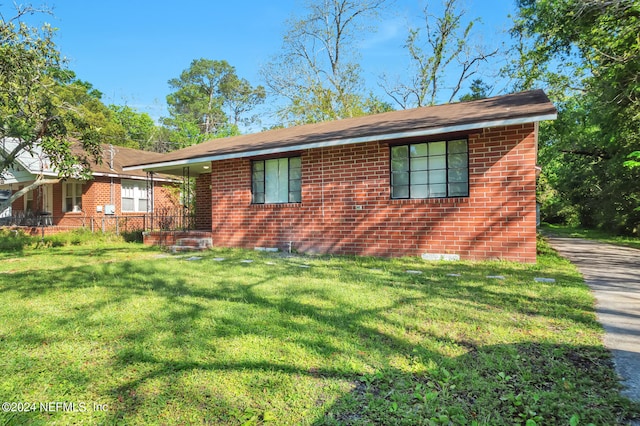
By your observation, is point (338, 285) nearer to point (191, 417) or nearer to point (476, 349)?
point (476, 349)

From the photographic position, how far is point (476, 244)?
737 cm

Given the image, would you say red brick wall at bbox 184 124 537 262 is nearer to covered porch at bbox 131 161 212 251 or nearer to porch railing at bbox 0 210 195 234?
covered porch at bbox 131 161 212 251

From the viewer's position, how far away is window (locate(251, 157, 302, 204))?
31.8ft

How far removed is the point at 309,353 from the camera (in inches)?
111

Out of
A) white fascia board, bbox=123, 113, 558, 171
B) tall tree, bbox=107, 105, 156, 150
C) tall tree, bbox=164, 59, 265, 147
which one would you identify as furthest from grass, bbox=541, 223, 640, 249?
tall tree, bbox=107, 105, 156, 150

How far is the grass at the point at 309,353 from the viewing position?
6.85 feet

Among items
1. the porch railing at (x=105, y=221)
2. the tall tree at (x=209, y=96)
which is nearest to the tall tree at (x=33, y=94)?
the porch railing at (x=105, y=221)

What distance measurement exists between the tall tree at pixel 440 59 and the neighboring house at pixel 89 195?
667 inches

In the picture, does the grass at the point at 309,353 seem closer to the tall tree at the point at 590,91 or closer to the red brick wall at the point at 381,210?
the red brick wall at the point at 381,210

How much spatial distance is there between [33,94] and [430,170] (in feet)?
28.9

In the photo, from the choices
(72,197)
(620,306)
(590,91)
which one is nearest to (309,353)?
(620,306)

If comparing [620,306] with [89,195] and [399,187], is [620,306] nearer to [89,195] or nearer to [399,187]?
[399,187]

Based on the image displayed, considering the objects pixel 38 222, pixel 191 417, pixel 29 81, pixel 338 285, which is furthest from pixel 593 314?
pixel 38 222

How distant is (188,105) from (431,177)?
4254 centimetres
